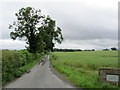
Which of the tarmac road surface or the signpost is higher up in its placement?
the signpost

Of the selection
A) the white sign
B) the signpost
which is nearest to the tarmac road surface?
the signpost

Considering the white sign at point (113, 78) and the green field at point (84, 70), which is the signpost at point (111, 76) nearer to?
the white sign at point (113, 78)

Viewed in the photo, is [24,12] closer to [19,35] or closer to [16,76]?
[19,35]

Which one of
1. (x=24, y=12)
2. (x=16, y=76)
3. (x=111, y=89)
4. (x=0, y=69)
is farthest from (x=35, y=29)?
(x=111, y=89)

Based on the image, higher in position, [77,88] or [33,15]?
[33,15]

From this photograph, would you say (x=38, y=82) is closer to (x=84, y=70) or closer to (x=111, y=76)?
(x=111, y=76)

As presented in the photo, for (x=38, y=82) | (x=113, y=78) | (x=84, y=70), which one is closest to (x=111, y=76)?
(x=113, y=78)

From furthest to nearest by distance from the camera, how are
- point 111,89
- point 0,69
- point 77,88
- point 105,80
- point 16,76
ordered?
point 16,76 < point 0,69 < point 105,80 < point 77,88 < point 111,89

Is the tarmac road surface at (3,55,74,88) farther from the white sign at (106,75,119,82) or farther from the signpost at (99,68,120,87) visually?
the white sign at (106,75,119,82)

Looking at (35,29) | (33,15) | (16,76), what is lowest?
(16,76)

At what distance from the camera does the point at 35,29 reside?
44312 mm

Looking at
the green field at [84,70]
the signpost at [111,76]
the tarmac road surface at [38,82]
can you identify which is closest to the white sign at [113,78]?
the signpost at [111,76]

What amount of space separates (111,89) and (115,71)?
1.59 meters

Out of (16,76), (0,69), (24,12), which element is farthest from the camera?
(24,12)
